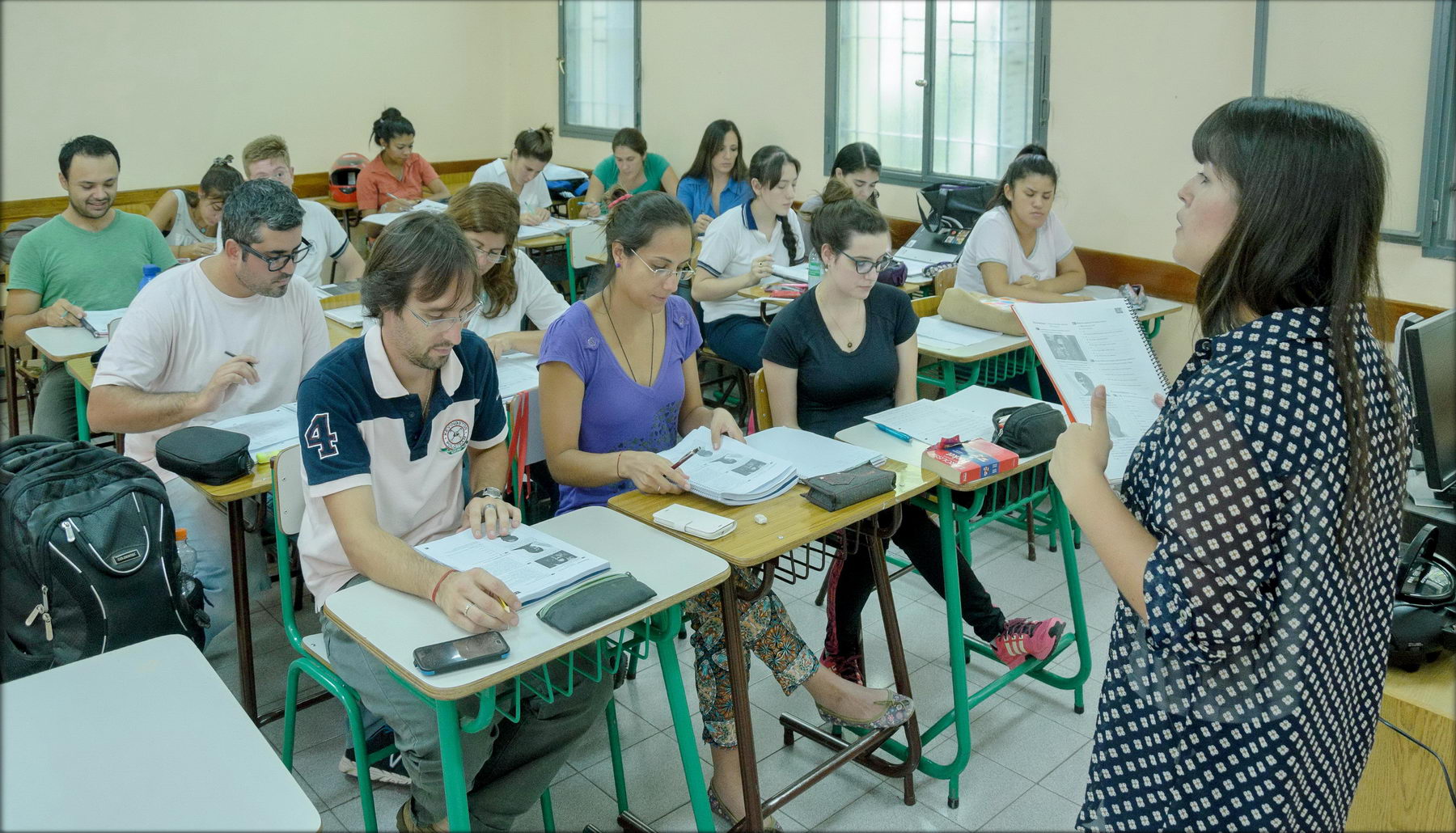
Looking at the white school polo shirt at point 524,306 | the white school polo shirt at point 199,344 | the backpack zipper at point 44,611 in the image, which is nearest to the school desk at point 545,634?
the backpack zipper at point 44,611

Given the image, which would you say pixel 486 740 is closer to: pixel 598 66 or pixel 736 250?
pixel 736 250

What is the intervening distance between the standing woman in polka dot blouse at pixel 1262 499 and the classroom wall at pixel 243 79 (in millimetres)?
6351

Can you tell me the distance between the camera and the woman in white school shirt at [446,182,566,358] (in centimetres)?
299

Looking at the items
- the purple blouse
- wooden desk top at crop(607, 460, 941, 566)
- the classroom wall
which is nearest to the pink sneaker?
wooden desk top at crop(607, 460, 941, 566)

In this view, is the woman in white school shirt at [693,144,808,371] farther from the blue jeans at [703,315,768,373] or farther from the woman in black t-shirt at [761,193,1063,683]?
the woman in black t-shirt at [761,193,1063,683]

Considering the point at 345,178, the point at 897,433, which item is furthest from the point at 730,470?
→ the point at 345,178

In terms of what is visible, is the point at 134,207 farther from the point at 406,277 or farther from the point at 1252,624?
the point at 1252,624

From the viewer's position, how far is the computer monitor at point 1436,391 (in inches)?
76.3

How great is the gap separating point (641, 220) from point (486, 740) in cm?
116

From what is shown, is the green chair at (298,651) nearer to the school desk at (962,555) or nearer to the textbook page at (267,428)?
the textbook page at (267,428)

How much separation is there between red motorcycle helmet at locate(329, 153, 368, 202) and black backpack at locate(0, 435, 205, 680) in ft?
16.0

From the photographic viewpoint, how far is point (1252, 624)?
4.02ft

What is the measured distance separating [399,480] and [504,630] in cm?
53

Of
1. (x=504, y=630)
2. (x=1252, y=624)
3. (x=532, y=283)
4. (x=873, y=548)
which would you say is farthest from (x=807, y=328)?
(x=1252, y=624)
